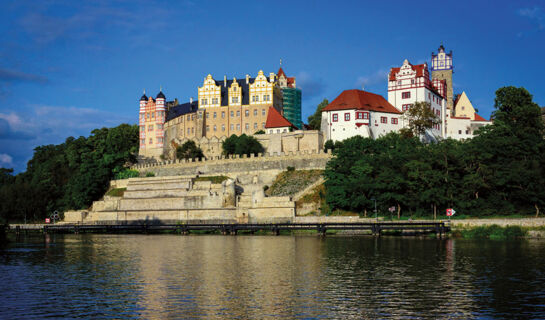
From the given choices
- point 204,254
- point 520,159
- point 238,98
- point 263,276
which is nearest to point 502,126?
point 520,159

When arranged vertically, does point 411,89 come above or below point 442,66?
below

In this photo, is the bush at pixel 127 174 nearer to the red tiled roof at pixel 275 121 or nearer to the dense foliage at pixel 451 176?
the red tiled roof at pixel 275 121

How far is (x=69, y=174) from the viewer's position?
99.4 meters

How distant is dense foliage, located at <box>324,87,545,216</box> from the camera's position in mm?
54594

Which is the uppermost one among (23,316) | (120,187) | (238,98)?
(238,98)

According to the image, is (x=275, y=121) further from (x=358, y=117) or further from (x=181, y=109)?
(x=181, y=109)

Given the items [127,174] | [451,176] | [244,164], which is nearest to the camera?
[451,176]

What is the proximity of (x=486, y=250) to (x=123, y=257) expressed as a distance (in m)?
24.7

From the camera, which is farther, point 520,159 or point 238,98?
point 238,98

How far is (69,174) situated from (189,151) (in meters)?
24.0

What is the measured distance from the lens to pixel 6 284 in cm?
2736

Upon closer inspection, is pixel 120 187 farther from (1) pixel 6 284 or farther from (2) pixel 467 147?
(1) pixel 6 284

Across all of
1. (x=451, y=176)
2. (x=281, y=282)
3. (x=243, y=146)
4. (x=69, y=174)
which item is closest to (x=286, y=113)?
(x=243, y=146)

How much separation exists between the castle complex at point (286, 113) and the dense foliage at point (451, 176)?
547 inches
